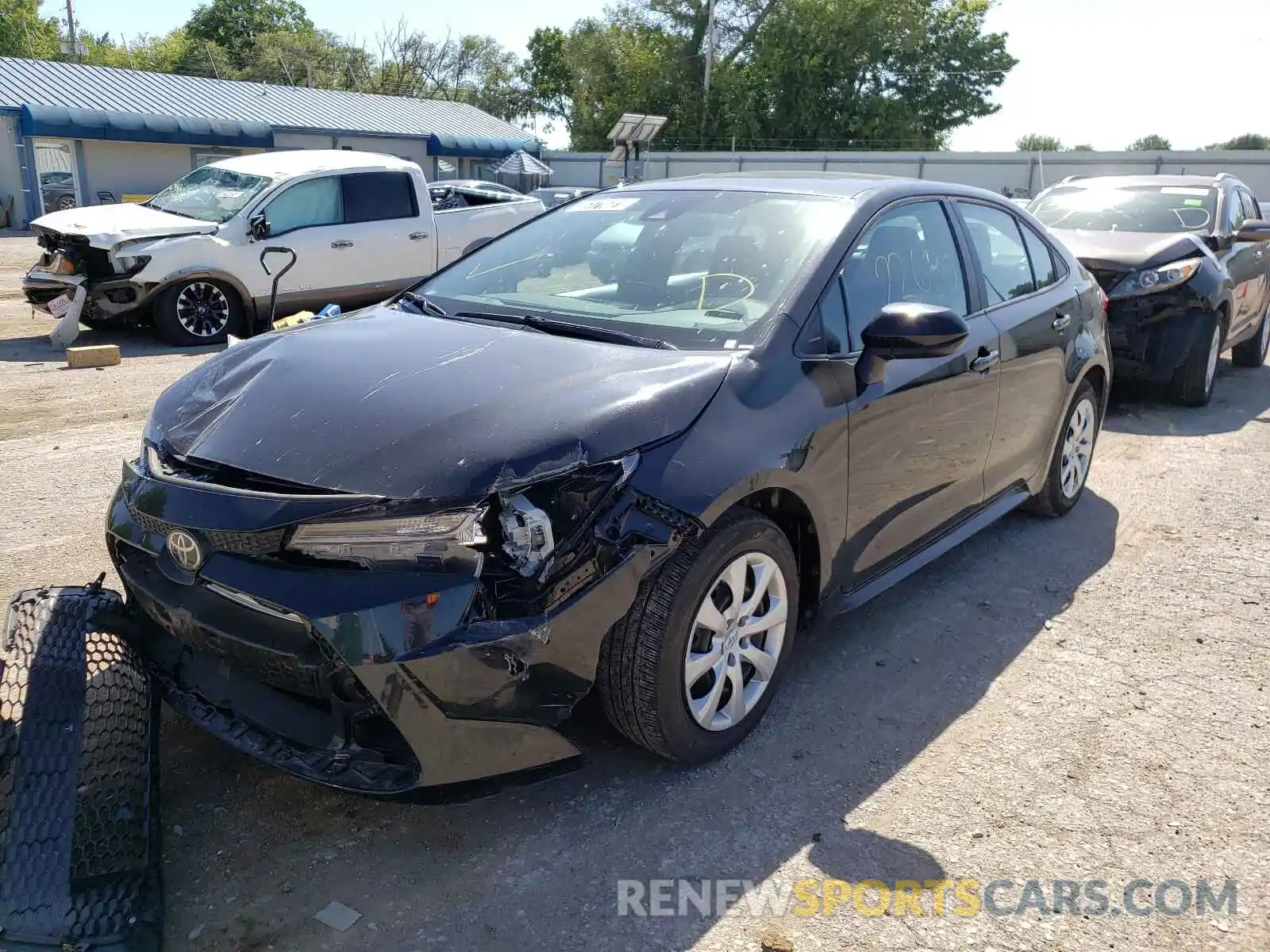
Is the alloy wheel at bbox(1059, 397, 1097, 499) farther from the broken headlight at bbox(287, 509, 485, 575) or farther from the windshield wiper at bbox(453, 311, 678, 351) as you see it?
the broken headlight at bbox(287, 509, 485, 575)

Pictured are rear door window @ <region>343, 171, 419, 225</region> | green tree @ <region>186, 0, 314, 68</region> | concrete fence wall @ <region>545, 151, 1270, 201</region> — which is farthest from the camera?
Result: green tree @ <region>186, 0, 314, 68</region>

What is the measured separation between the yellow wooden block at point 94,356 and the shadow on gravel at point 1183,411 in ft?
27.0

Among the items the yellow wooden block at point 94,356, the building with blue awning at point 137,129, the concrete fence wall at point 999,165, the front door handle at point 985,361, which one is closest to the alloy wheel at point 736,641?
the front door handle at point 985,361

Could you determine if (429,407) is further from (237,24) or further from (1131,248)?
(237,24)

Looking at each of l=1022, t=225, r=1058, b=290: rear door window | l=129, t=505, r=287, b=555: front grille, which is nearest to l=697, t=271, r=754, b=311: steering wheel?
l=129, t=505, r=287, b=555: front grille

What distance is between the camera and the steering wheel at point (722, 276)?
3332 mm

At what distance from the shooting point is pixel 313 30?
5609cm

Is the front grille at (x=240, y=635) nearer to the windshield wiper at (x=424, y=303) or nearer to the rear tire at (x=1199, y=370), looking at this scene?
the windshield wiper at (x=424, y=303)

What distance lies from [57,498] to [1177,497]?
6.12m

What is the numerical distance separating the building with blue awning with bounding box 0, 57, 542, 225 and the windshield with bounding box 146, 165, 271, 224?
16.8 m

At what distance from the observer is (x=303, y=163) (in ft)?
35.1

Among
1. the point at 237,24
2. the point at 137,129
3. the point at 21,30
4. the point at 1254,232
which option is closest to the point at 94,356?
the point at 1254,232

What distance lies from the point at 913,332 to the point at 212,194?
371 inches

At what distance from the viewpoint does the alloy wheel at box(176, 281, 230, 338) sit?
9.88 meters
